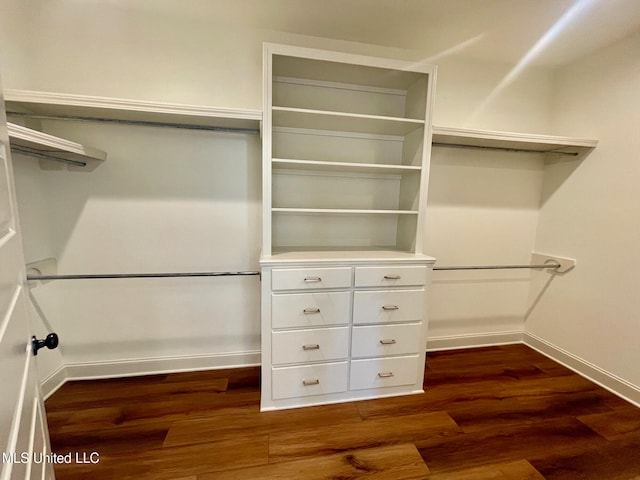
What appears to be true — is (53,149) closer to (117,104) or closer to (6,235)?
(117,104)

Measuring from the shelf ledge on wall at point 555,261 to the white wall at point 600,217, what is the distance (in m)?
0.05

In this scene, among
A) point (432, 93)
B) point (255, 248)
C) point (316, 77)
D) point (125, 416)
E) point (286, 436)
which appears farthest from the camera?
point (255, 248)

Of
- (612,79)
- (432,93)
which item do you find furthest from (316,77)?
(612,79)

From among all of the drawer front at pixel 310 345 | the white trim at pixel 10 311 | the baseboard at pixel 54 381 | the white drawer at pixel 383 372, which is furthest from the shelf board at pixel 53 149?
the white drawer at pixel 383 372

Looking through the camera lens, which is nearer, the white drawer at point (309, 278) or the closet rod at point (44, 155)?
the closet rod at point (44, 155)

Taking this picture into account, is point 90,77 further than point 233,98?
No

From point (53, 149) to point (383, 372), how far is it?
2.34 meters

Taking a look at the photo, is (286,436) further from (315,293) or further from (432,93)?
(432,93)

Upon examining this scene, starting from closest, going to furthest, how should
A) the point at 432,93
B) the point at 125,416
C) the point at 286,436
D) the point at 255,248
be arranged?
the point at 286,436 < the point at 125,416 < the point at 432,93 < the point at 255,248

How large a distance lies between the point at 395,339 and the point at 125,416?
1754 millimetres

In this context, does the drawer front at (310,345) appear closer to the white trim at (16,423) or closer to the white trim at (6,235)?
the white trim at (16,423)

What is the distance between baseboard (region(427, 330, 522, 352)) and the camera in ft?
8.51

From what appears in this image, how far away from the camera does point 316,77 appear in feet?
6.50

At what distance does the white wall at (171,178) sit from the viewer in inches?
70.3
